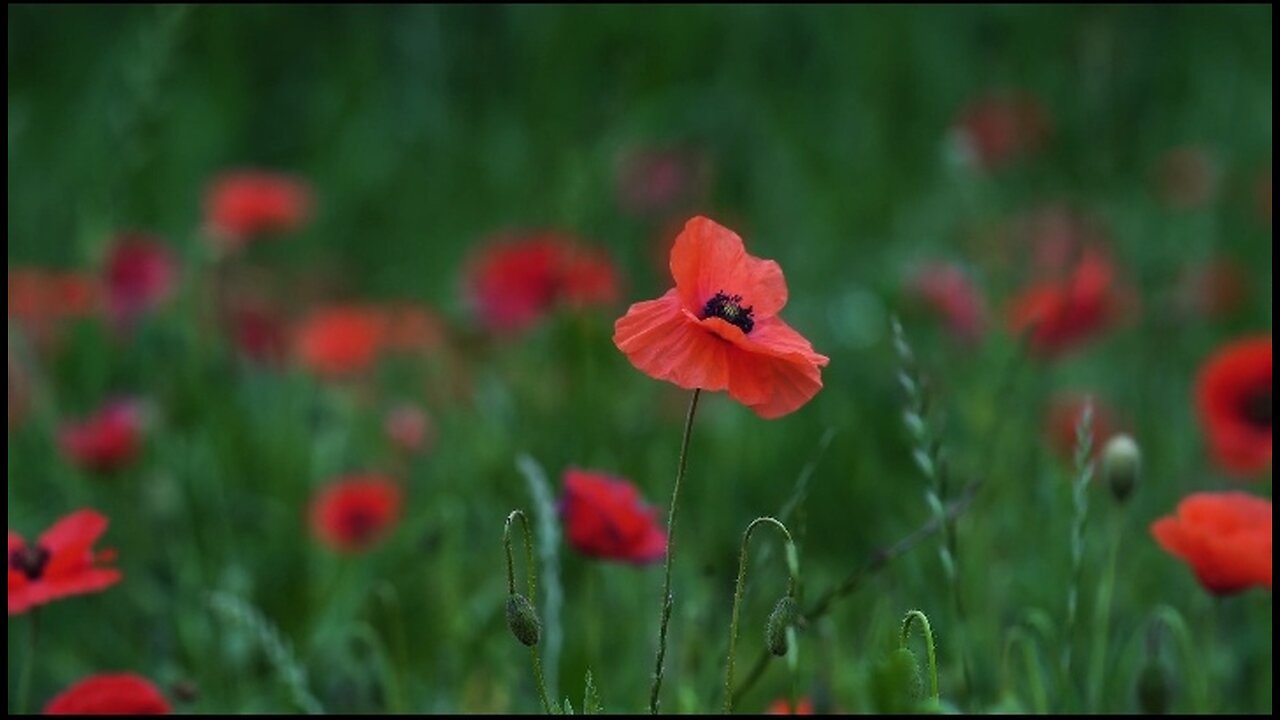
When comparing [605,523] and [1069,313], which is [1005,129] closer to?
[1069,313]

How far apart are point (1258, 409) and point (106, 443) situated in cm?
137

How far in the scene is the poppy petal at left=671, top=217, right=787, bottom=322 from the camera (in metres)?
1.14

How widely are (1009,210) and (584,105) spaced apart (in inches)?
43.6

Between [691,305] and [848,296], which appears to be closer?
[691,305]

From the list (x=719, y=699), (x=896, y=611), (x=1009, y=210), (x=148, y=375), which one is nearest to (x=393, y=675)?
(x=719, y=699)

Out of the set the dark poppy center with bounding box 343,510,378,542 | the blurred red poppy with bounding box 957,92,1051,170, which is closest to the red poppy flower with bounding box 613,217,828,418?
the dark poppy center with bounding box 343,510,378,542

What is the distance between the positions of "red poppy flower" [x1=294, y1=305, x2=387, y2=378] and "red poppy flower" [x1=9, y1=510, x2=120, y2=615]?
60.7 inches

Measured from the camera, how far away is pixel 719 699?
1.71 m

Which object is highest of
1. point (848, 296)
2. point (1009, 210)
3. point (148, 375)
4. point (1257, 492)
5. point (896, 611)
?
point (1009, 210)

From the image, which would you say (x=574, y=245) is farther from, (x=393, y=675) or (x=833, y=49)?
(x=833, y=49)

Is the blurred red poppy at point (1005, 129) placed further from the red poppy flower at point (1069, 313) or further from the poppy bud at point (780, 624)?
the poppy bud at point (780, 624)

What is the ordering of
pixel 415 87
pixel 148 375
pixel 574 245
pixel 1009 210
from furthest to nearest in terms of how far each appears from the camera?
pixel 415 87, pixel 1009 210, pixel 148 375, pixel 574 245

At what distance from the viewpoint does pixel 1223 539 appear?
4.70 feet

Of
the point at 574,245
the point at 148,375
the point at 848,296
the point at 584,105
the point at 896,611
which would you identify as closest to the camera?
the point at 896,611
